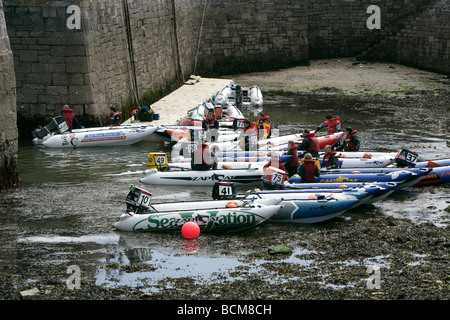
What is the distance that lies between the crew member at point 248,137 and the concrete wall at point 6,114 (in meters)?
5.35

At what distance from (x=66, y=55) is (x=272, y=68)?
544 inches

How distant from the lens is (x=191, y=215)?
11.3 metres

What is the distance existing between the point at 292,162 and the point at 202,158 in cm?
192

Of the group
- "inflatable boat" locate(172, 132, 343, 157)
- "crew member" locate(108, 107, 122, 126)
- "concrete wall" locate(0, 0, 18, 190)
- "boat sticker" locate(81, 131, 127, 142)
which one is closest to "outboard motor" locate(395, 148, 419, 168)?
"inflatable boat" locate(172, 132, 343, 157)

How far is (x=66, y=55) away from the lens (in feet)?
59.0

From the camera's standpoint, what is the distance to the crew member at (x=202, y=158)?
14.5m

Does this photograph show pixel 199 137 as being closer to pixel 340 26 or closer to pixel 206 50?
pixel 206 50

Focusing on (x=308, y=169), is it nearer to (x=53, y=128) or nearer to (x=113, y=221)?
(x=113, y=221)

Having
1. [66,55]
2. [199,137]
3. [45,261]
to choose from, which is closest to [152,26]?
[66,55]

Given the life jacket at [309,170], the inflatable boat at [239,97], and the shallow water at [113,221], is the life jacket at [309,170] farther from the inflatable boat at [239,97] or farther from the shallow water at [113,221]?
the inflatable boat at [239,97]

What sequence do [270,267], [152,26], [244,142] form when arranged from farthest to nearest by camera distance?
[152,26]
[244,142]
[270,267]

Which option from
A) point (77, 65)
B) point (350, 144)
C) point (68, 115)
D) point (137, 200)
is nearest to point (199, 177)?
point (137, 200)

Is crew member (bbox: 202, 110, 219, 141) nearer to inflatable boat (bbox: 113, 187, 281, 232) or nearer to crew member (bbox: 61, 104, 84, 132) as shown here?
crew member (bbox: 61, 104, 84, 132)

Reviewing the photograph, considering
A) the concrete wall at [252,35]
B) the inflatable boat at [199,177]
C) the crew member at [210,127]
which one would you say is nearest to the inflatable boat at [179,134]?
the crew member at [210,127]
